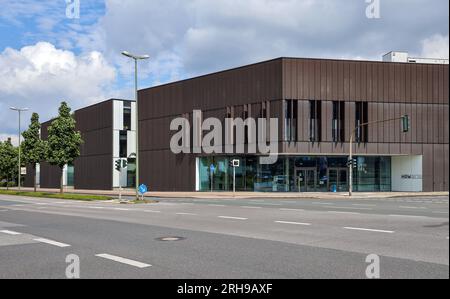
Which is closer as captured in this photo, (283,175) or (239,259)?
(239,259)

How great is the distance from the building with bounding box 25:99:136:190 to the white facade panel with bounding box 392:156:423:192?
111 ft

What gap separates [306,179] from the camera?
46312mm

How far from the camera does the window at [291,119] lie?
44.7 metres

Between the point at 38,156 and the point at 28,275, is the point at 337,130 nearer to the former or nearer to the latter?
the point at 38,156

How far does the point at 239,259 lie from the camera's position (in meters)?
8.58

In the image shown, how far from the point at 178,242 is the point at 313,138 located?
35.5m

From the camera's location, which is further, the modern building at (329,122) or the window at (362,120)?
the window at (362,120)

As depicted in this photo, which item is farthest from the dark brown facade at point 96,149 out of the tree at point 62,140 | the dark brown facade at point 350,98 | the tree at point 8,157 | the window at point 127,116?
the tree at point 62,140

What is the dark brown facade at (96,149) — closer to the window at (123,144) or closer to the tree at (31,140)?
the window at (123,144)

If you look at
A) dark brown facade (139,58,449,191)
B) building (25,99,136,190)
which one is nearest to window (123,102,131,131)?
building (25,99,136,190)

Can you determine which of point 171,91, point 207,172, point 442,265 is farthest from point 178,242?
point 171,91

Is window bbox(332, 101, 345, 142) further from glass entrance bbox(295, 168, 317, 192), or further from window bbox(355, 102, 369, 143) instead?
glass entrance bbox(295, 168, 317, 192)

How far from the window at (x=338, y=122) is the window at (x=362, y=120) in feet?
4.70

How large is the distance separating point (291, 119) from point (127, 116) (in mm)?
28039
